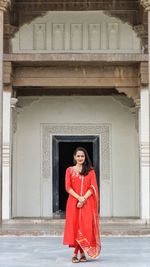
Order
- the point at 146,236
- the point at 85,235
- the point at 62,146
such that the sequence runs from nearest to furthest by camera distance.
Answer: the point at 85,235 → the point at 146,236 → the point at 62,146

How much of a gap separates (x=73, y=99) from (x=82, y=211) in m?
8.44

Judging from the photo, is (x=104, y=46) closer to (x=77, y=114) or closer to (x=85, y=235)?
(x=77, y=114)

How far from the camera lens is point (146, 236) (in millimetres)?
11750

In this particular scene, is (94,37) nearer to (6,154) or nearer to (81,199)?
(6,154)

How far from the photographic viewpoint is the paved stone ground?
809 centimetres

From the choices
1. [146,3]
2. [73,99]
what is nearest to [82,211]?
[146,3]

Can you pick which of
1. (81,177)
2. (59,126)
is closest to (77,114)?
(59,126)

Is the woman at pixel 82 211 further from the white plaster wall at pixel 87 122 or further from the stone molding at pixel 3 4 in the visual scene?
the white plaster wall at pixel 87 122

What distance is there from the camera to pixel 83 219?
8.12 meters

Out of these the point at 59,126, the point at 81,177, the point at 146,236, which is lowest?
the point at 146,236

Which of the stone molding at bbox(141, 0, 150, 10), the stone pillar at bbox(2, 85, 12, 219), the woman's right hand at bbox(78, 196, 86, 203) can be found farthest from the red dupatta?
the stone pillar at bbox(2, 85, 12, 219)

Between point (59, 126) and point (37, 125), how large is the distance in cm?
58

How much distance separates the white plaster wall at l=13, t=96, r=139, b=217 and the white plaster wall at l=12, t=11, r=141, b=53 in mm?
2147

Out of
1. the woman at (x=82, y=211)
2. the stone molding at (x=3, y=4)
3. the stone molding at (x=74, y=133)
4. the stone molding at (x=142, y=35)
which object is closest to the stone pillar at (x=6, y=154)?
the stone molding at (x=3, y=4)
